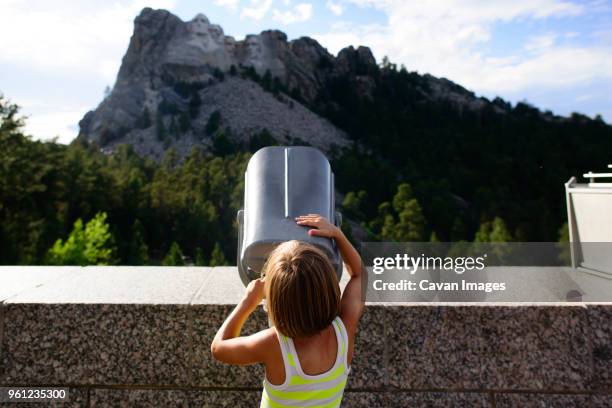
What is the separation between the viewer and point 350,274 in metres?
2.18

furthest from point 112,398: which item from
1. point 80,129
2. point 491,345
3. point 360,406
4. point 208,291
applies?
point 80,129

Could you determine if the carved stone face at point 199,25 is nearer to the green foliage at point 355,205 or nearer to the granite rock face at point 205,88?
the granite rock face at point 205,88

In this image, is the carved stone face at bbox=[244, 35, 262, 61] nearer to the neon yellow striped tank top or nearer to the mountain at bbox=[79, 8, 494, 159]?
the mountain at bbox=[79, 8, 494, 159]

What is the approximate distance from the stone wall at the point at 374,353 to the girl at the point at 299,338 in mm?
819

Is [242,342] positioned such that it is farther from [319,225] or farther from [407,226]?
[407,226]

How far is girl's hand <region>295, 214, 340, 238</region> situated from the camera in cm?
225

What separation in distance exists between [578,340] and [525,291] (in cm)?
87

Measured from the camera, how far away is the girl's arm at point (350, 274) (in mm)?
1914

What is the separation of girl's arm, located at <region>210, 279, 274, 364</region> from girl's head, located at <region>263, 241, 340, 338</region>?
9cm

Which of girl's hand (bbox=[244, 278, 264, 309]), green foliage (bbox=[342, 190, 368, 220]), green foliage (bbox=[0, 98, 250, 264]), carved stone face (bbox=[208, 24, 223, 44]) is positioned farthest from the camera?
carved stone face (bbox=[208, 24, 223, 44])

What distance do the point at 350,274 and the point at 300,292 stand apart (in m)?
0.51

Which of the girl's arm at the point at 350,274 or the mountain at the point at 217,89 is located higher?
the mountain at the point at 217,89

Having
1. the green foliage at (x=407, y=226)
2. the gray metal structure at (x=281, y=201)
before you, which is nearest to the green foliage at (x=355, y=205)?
the green foliage at (x=407, y=226)

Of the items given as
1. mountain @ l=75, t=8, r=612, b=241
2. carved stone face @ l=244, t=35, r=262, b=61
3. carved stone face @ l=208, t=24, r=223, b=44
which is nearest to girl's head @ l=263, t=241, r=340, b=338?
mountain @ l=75, t=8, r=612, b=241
